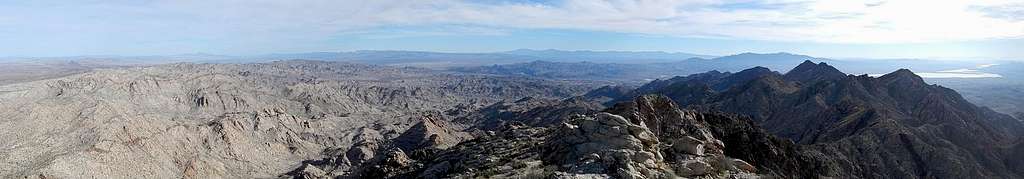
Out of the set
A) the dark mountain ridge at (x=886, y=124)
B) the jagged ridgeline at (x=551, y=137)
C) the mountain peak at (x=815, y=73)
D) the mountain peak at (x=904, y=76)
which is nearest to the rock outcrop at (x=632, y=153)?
the jagged ridgeline at (x=551, y=137)

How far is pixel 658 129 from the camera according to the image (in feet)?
139

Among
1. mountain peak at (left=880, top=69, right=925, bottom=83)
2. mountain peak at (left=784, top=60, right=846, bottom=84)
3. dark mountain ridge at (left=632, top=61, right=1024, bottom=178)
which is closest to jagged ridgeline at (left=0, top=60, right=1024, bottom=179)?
dark mountain ridge at (left=632, top=61, right=1024, bottom=178)

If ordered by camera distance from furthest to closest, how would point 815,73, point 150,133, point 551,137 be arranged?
point 815,73, point 150,133, point 551,137

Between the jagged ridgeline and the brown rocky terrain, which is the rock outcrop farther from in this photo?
the brown rocky terrain

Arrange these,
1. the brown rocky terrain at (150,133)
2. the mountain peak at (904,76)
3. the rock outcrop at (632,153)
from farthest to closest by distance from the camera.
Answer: the mountain peak at (904,76), the brown rocky terrain at (150,133), the rock outcrop at (632,153)

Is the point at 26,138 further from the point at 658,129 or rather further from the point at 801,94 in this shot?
the point at 801,94

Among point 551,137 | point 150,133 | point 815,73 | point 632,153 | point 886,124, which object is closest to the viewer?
point 632,153

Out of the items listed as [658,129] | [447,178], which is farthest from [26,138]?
[658,129]

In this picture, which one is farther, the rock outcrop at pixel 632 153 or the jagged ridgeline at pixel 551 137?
the jagged ridgeline at pixel 551 137

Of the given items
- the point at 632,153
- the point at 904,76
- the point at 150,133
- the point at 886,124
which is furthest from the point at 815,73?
the point at 632,153

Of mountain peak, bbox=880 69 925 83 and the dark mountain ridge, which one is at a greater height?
mountain peak, bbox=880 69 925 83

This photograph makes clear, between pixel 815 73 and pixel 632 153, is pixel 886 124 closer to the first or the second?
pixel 632 153

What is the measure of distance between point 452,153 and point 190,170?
205ft

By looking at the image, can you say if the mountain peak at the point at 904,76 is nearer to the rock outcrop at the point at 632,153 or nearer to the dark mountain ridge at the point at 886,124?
the dark mountain ridge at the point at 886,124
